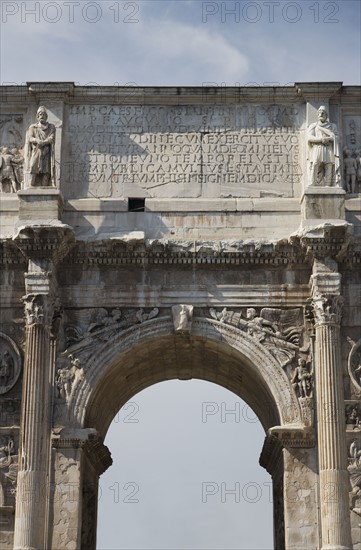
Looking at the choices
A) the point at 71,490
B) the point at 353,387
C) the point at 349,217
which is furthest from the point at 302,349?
the point at 71,490

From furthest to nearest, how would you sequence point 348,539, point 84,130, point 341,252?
point 84,130
point 341,252
point 348,539

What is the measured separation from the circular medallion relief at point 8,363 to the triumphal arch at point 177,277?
3cm

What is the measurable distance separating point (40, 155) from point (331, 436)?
772 cm

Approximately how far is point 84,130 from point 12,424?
611 centimetres

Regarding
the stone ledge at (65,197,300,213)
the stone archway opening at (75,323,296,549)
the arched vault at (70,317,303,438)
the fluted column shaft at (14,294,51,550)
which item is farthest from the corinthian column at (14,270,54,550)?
the stone ledge at (65,197,300,213)

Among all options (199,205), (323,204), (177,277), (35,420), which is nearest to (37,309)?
(35,420)

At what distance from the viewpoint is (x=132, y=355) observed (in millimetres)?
23984

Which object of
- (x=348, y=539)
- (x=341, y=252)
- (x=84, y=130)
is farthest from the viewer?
(x=84, y=130)

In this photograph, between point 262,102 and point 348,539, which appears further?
point 262,102

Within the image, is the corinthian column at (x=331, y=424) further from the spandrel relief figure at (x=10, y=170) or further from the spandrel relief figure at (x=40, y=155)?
the spandrel relief figure at (x=10, y=170)

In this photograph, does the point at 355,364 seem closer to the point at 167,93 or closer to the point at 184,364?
the point at 184,364

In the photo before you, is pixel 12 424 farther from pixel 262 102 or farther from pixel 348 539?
pixel 262 102

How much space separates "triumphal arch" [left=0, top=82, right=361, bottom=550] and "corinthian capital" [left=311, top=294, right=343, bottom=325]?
0.04 m

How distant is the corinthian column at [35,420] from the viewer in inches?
860
